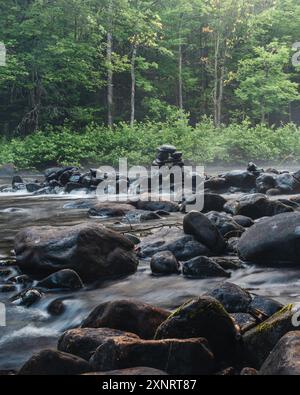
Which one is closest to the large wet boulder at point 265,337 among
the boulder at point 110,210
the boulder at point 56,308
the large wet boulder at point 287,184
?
the boulder at point 56,308

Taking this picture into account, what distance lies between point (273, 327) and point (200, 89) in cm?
3341

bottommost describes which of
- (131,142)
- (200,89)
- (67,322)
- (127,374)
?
(67,322)

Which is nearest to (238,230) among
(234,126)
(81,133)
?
(81,133)

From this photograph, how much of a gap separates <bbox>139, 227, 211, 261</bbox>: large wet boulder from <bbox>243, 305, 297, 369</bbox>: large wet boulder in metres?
2.81

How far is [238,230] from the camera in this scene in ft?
22.8

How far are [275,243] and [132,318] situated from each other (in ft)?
8.78

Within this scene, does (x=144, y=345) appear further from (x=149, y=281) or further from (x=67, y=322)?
(x=149, y=281)

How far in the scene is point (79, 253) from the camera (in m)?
5.32

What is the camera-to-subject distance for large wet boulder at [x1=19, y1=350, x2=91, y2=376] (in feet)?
9.34

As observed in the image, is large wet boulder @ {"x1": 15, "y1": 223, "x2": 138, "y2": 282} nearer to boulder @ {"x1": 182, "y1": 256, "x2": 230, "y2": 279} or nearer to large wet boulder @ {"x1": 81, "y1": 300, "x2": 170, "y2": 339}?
boulder @ {"x1": 182, "y1": 256, "x2": 230, "y2": 279}

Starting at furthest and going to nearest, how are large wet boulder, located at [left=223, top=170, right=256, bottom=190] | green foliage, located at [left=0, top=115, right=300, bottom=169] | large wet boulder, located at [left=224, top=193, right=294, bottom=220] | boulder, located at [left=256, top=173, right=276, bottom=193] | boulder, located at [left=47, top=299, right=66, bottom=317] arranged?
green foliage, located at [left=0, top=115, right=300, bottom=169]
large wet boulder, located at [left=223, top=170, right=256, bottom=190]
boulder, located at [left=256, top=173, right=276, bottom=193]
large wet boulder, located at [left=224, top=193, right=294, bottom=220]
boulder, located at [left=47, top=299, right=66, bottom=317]

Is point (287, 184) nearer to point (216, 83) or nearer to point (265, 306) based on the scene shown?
point (265, 306)

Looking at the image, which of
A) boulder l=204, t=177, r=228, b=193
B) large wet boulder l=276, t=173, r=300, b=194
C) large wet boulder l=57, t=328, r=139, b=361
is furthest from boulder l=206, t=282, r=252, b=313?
boulder l=204, t=177, r=228, b=193

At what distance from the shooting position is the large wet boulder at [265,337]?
3045mm
